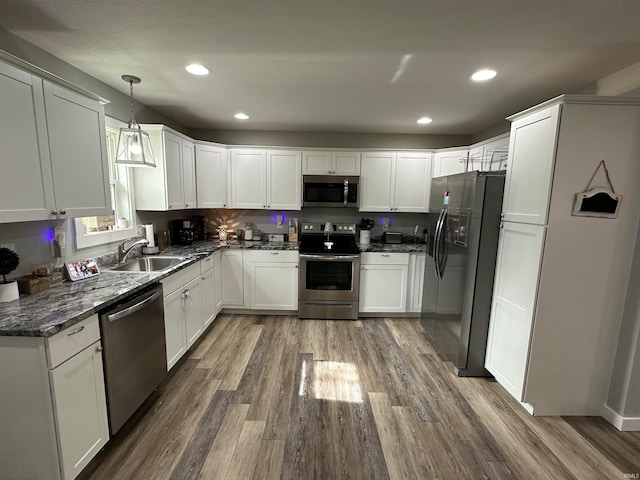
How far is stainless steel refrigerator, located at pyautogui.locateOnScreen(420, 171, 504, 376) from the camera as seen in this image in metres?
2.34

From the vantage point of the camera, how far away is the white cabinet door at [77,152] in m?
1.72

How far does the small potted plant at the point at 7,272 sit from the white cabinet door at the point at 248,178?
2.43m

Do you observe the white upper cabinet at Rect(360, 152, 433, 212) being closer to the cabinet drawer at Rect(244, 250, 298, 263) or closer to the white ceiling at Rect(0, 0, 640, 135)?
the white ceiling at Rect(0, 0, 640, 135)

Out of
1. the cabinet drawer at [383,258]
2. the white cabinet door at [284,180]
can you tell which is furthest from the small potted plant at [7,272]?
the cabinet drawer at [383,258]

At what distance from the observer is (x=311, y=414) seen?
205cm

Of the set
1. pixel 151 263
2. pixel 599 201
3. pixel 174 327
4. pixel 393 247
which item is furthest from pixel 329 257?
pixel 599 201

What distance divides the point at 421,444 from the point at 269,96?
10.1 feet

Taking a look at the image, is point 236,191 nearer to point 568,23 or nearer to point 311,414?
point 311,414

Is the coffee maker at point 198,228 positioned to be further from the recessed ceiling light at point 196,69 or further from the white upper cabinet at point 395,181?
the white upper cabinet at point 395,181

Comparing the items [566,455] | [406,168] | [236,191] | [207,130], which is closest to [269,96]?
[236,191]

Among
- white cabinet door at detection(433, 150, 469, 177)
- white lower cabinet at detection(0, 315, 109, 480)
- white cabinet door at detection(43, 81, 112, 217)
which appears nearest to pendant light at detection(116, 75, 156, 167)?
white cabinet door at detection(43, 81, 112, 217)

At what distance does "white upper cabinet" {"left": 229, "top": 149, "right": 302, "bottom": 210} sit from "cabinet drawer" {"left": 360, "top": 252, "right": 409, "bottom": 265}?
1142 mm

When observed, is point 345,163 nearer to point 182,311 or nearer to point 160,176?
point 160,176

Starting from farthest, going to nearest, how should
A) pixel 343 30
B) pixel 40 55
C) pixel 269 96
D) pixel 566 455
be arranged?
pixel 269 96
pixel 40 55
pixel 566 455
pixel 343 30
